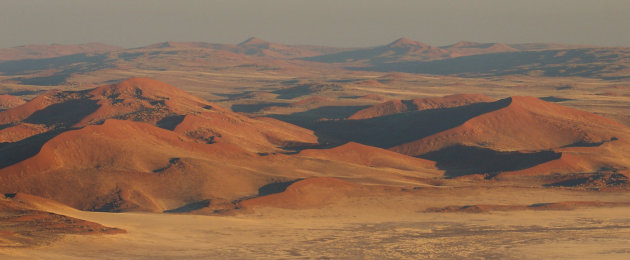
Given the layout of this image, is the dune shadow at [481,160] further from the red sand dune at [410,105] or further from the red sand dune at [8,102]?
the red sand dune at [8,102]

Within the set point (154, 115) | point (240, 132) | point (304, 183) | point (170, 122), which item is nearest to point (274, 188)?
point (304, 183)

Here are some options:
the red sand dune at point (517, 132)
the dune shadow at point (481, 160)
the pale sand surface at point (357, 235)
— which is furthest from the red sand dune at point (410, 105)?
the pale sand surface at point (357, 235)

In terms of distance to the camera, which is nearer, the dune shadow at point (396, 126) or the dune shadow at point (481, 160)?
the dune shadow at point (481, 160)

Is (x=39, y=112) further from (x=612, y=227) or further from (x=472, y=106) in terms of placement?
(x=612, y=227)

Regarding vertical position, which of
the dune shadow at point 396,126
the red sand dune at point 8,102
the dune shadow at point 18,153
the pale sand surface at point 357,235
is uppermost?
the dune shadow at point 18,153

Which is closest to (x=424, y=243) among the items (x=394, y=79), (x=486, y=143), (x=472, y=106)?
(x=486, y=143)

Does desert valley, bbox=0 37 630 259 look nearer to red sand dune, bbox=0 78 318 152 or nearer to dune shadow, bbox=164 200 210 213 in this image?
dune shadow, bbox=164 200 210 213
